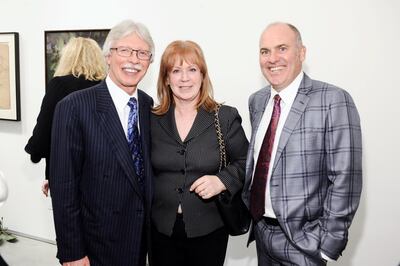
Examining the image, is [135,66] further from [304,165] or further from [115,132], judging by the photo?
[304,165]

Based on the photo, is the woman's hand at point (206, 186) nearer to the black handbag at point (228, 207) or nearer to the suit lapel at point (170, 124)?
the black handbag at point (228, 207)

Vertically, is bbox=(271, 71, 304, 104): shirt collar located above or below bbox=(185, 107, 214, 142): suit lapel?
above

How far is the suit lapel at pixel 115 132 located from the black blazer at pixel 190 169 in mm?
210

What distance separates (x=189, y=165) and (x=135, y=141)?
30 cm

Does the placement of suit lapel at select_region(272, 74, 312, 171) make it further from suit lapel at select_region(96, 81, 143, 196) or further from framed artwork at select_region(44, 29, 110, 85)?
framed artwork at select_region(44, 29, 110, 85)

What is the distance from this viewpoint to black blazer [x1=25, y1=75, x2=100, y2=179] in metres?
2.47

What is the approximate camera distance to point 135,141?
6.27 ft

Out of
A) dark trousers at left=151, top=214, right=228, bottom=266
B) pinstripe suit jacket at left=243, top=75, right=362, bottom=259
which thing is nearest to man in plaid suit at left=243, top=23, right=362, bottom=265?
pinstripe suit jacket at left=243, top=75, right=362, bottom=259

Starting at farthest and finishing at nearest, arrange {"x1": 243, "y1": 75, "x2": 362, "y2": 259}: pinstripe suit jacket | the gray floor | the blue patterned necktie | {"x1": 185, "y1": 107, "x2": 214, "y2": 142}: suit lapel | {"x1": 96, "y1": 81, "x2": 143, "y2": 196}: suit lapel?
the gray floor < {"x1": 185, "y1": 107, "x2": 214, "y2": 142}: suit lapel < the blue patterned necktie < {"x1": 96, "y1": 81, "x2": 143, "y2": 196}: suit lapel < {"x1": 243, "y1": 75, "x2": 362, "y2": 259}: pinstripe suit jacket

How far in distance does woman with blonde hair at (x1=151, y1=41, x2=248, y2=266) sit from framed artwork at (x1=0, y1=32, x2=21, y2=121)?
2.40 meters

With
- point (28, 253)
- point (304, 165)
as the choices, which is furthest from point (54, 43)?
point (304, 165)

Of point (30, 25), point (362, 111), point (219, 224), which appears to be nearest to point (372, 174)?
point (362, 111)

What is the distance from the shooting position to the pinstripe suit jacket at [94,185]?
1.74m

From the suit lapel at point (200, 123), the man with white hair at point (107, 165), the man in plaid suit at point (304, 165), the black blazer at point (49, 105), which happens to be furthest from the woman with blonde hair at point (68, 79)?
the man in plaid suit at point (304, 165)
